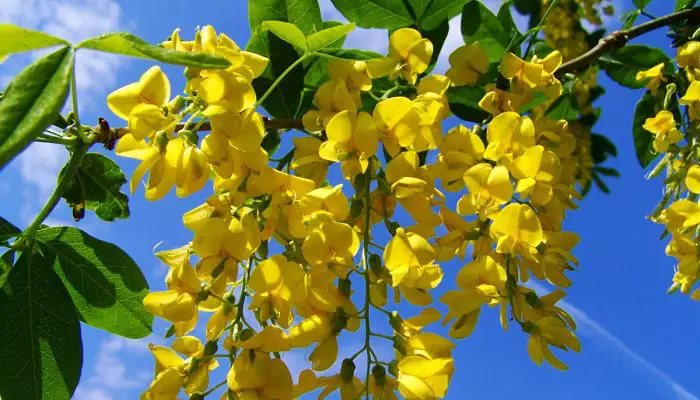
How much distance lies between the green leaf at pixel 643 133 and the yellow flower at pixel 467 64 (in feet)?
2.49

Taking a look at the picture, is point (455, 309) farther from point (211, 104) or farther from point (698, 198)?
point (698, 198)

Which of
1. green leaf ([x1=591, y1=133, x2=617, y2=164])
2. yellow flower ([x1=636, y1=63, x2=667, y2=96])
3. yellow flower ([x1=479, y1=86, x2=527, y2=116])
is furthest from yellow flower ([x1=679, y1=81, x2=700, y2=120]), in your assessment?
green leaf ([x1=591, y1=133, x2=617, y2=164])

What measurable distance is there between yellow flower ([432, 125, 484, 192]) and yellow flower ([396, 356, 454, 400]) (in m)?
0.23

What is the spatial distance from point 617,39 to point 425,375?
0.83m

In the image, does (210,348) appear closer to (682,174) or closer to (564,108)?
(682,174)

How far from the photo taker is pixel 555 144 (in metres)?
0.98

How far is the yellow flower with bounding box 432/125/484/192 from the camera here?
0.85m

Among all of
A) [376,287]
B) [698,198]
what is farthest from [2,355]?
[698,198]

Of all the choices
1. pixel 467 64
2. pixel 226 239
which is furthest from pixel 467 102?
pixel 226 239

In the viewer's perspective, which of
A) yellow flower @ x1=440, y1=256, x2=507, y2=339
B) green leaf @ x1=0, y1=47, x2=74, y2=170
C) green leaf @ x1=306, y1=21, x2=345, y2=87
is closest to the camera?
green leaf @ x1=0, y1=47, x2=74, y2=170

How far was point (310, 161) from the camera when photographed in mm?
827

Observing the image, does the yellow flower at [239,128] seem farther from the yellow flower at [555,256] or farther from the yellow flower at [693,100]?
the yellow flower at [693,100]

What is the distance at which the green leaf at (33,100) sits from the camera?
0.51 meters

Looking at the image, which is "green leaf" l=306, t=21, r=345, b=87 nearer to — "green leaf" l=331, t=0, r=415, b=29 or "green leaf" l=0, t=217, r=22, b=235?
"green leaf" l=331, t=0, r=415, b=29
